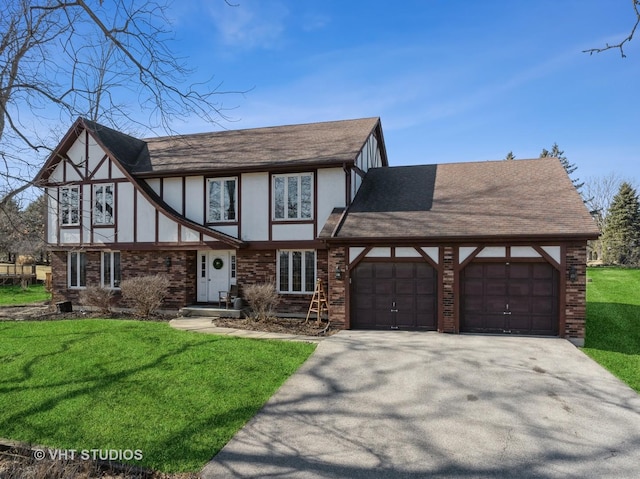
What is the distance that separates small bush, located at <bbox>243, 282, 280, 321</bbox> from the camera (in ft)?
44.7

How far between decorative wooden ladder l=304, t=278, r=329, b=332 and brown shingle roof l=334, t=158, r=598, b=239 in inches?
83.8

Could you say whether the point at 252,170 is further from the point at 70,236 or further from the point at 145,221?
the point at 70,236

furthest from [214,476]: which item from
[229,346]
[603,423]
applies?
[603,423]

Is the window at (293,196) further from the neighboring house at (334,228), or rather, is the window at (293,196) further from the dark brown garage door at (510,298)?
the dark brown garage door at (510,298)

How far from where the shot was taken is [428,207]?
13953 mm

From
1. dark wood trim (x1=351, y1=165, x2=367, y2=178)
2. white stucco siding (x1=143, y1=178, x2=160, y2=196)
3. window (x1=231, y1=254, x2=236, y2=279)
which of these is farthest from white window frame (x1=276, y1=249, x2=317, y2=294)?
white stucco siding (x1=143, y1=178, x2=160, y2=196)

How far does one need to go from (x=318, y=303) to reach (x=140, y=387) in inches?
262

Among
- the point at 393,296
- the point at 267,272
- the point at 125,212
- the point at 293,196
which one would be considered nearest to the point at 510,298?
the point at 393,296

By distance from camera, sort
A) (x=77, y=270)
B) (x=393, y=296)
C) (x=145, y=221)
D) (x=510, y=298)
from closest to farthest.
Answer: (x=510, y=298), (x=393, y=296), (x=145, y=221), (x=77, y=270)

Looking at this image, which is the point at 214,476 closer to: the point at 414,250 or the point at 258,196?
the point at 414,250

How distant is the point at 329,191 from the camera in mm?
14797

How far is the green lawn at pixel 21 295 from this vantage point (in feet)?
66.7

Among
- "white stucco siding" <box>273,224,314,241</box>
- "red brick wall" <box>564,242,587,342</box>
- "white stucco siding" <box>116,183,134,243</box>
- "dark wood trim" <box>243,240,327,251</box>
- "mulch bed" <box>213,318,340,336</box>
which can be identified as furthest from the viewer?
"white stucco siding" <box>116,183,134,243</box>

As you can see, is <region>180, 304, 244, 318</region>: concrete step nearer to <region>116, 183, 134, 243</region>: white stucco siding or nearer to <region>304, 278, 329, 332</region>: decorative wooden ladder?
<region>304, 278, 329, 332</region>: decorative wooden ladder
